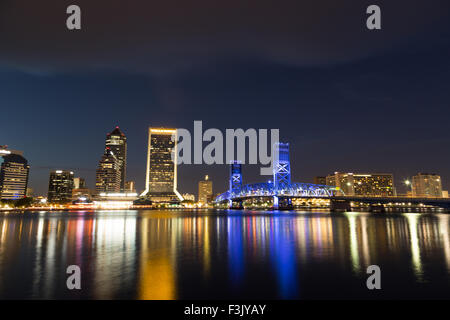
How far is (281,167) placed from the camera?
566 feet

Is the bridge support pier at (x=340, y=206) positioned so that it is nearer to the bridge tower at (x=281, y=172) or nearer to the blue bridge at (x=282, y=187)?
the blue bridge at (x=282, y=187)

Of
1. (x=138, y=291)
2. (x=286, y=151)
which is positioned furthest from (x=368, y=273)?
(x=286, y=151)

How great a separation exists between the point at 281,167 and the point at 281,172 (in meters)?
3.41

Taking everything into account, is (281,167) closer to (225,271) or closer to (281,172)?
(281,172)

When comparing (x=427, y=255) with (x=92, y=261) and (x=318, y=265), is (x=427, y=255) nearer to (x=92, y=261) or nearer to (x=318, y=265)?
(x=318, y=265)

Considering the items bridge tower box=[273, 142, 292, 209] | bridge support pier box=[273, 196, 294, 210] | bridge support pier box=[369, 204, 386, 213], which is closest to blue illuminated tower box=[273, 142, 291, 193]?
bridge tower box=[273, 142, 292, 209]

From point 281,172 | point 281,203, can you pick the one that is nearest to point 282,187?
point 281,203

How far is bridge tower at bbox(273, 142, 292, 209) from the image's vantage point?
518ft

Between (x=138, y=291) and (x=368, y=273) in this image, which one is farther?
(x=368, y=273)

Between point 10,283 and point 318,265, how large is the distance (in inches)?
650

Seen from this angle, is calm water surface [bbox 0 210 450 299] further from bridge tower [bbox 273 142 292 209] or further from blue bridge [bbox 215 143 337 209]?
bridge tower [bbox 273 142 292 209]

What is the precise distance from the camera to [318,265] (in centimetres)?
1669

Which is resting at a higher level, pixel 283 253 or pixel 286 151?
pixel 286 151
